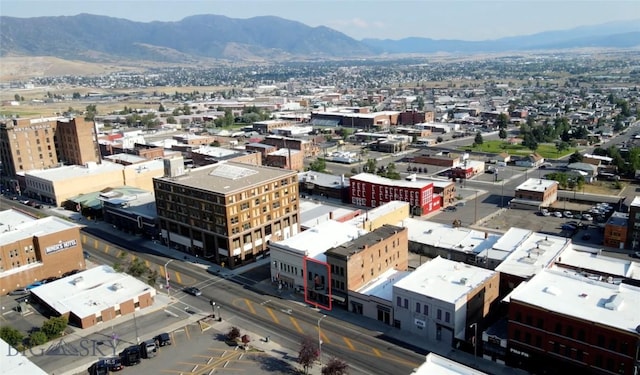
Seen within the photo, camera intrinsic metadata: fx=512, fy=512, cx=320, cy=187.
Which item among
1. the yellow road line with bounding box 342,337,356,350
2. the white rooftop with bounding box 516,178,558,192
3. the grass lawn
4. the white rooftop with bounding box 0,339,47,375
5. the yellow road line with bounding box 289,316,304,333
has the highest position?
the white rooftop with bounding box 0,339,47,375

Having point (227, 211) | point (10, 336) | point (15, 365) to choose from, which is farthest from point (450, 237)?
point (10, 336)

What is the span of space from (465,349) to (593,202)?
59239 mm

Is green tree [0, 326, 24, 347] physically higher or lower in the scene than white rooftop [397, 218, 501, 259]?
higher

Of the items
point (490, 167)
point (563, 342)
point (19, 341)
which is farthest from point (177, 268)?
→ point (490, 167)

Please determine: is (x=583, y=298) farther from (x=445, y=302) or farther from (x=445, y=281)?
(x=445, y=281)

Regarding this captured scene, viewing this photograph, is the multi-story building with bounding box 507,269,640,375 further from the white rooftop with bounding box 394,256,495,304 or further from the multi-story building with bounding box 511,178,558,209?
the multi-story building with bounding box 511,178,558,209

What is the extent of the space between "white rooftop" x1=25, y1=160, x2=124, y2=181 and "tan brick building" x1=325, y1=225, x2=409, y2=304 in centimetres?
6643

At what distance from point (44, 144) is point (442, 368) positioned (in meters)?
108

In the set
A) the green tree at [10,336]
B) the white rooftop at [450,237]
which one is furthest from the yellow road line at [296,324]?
the green tree at [10,336]

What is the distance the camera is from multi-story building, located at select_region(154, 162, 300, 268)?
221ft

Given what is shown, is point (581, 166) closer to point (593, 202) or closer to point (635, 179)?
point (635, 179)

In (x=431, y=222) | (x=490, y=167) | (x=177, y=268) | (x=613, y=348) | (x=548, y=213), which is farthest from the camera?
(x=490, y=167)

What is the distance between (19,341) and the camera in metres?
48.9

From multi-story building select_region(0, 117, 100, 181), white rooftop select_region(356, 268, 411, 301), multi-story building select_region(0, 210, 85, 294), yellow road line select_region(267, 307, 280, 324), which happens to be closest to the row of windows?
white rooftop select_region(356, 268, 411, 301)
